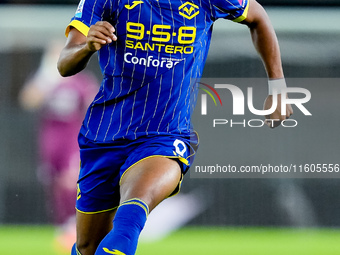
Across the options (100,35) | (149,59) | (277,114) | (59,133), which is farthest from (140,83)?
(59,133)

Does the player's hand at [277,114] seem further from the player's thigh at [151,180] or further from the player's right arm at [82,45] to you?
the player's right arm at [82,45]

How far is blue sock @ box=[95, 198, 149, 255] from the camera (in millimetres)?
1792

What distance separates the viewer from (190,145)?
7.78 feet

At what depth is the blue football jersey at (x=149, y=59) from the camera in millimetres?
2332

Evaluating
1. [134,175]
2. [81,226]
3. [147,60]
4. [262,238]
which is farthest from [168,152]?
[262,238]

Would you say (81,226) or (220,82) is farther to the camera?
(220,82)

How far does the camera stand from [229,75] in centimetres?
440

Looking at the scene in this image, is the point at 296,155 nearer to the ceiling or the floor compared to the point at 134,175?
nearer to the floor

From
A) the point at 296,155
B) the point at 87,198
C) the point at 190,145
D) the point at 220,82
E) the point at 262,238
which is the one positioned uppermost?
the point at 190,145

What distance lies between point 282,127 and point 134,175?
2.45 m

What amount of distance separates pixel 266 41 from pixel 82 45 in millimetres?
843

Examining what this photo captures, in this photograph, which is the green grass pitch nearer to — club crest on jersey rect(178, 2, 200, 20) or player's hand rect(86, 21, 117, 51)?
club crest on jersey rect(178, 2, 200, 20)

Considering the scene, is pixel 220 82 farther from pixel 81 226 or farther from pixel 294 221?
pixel 81 226

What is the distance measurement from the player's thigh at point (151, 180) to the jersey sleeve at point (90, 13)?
558mm
